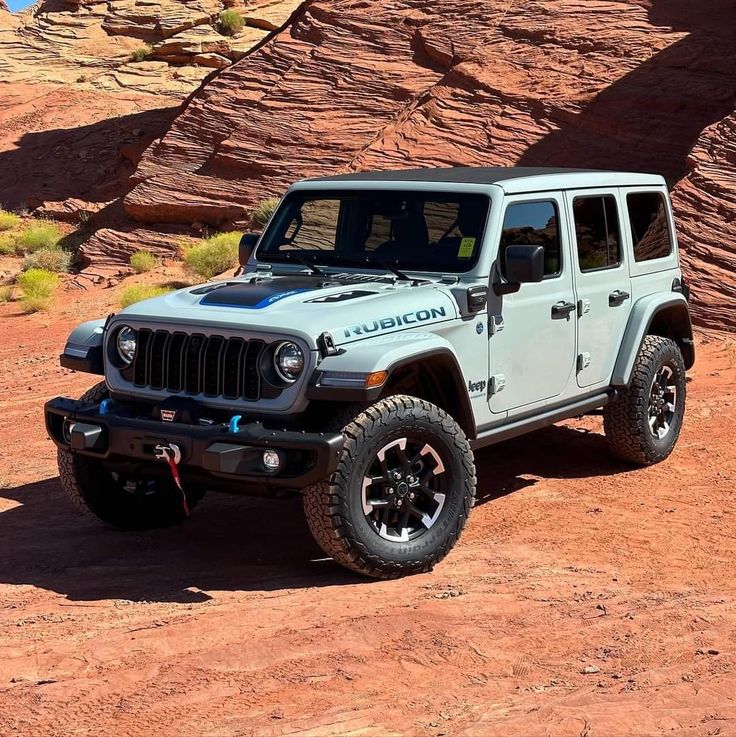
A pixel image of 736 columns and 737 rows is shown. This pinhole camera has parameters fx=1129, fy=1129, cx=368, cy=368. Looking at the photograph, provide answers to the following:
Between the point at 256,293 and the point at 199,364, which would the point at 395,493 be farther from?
the point at 256,293

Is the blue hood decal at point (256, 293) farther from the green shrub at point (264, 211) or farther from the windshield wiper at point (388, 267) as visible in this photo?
the green shrub at point (264, 211)

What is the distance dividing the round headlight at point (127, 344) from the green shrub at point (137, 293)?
347 inches

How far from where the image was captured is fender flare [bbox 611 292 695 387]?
7172 millimetres

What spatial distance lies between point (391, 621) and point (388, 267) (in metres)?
2.14

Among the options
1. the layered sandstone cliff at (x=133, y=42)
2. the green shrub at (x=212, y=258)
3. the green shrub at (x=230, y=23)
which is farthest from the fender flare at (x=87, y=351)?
the green shrub at (x=230, y=23)

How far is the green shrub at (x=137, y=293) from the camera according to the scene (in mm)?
14914

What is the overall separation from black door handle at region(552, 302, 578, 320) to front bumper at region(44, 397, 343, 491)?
6.31 feet

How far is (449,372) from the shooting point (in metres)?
5.85

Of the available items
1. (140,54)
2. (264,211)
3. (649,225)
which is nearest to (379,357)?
(649,225)

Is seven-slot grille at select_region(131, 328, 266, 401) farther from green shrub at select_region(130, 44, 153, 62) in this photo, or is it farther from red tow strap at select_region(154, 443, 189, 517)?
green shrub at select_region(130, 44, 153, 62)

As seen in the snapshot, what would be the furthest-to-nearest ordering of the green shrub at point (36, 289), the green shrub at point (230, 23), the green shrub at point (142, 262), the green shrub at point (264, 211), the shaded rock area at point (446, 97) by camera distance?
the green shrub at point (230, 23)
the green shrub at point (264, 211)
the green shrub at point (142, 262)
the shaded rock area at point (446, 97)
the green shrub at point (36, 289)

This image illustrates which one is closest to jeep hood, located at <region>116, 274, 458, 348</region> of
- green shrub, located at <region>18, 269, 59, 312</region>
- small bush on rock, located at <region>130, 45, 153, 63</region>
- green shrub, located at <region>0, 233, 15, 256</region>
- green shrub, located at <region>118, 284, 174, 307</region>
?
green shrub, located at <region>118, 284, 174, 307</region>

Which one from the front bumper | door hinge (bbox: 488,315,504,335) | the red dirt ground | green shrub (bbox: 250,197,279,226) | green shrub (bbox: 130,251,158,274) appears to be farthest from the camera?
green shrub (bbox: 250,197,279,226)

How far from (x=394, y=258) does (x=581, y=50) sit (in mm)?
13016
